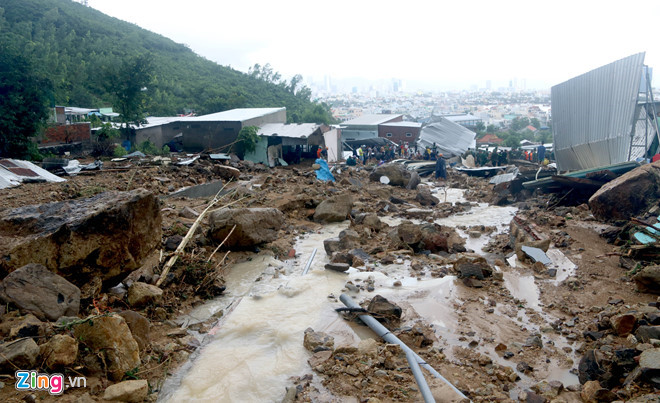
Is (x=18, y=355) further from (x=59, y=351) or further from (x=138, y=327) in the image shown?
(x=138, y=327)

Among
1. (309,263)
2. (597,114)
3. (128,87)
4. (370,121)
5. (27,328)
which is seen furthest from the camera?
(370,121)

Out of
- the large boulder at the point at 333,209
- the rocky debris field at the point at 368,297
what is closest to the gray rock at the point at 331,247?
the rocky debris field at the point at 368,297

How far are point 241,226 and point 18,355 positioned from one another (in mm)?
4455

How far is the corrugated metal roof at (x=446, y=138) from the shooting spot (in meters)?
27.5

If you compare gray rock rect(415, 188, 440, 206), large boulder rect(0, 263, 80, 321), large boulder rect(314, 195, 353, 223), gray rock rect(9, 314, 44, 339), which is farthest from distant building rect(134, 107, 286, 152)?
gray rock rect(9, 314, 44, 339)

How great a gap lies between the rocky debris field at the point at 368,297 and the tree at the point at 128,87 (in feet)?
34.9

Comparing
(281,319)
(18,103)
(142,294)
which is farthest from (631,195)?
(18,103)

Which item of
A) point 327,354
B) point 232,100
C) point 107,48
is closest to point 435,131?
point 232,100

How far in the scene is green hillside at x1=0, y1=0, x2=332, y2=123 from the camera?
31.3 meters

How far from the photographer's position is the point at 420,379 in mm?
3670

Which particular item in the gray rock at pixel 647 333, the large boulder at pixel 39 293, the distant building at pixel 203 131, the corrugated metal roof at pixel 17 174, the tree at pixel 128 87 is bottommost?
the gray rock at pixel 647 333

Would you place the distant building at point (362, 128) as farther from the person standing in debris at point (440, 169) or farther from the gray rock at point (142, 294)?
the gray rock at point (142, 294)

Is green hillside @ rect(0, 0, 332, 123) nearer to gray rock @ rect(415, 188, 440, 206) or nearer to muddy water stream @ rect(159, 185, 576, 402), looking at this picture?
gray rock @ rect(415, 188, 440, 206)

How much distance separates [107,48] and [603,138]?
41.0 m
